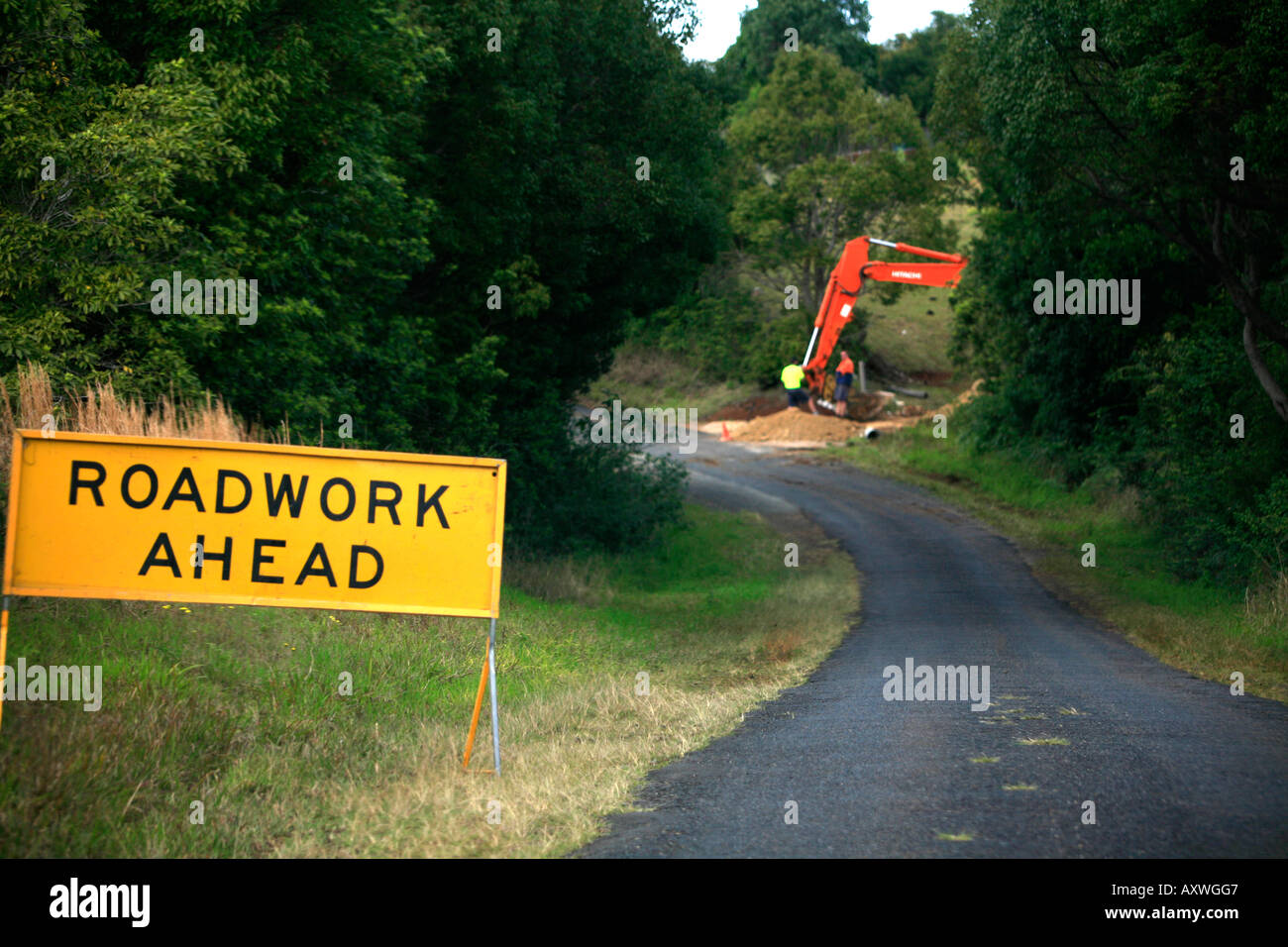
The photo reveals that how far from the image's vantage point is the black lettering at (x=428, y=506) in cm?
746

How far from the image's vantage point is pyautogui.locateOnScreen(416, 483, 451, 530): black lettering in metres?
7.46

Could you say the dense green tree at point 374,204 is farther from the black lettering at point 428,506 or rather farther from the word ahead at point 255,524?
the black lettering at point 428,506

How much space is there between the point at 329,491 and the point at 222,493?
2.16 feet

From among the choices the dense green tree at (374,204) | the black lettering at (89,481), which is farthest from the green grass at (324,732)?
the dense green tree at (374,204)

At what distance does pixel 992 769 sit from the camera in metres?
7.21

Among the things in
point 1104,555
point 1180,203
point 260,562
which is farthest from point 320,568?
point 1104,555

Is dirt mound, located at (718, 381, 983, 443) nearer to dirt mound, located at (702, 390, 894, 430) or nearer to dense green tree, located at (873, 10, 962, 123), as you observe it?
dirt mound, located at (702, 390, 894, 430)

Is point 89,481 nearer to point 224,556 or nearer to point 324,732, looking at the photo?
point 224,556

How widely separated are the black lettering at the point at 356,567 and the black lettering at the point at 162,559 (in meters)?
1.04

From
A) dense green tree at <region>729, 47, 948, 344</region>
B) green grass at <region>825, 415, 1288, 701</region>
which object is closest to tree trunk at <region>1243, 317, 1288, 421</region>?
green grass at <region>825, 415, 1288, 701</region>

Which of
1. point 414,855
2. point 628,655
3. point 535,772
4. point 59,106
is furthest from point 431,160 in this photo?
point 414,855
